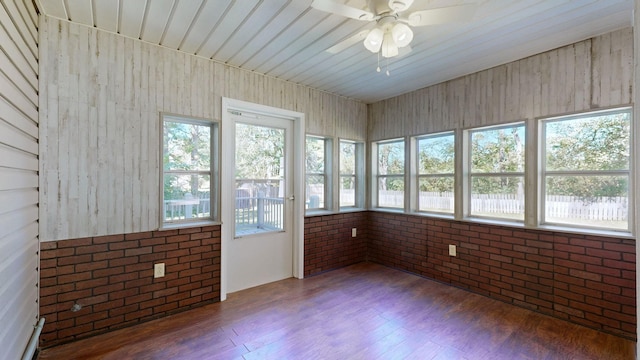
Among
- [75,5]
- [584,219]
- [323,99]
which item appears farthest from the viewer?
[323,99]

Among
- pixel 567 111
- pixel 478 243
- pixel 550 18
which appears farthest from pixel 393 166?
pixel 550 18

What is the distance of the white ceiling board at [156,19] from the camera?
1949mm

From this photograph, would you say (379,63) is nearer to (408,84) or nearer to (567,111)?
(408,84)

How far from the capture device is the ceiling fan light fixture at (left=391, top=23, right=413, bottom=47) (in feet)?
5.61

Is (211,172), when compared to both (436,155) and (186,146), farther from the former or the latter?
(436,155)

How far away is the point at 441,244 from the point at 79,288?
379cm

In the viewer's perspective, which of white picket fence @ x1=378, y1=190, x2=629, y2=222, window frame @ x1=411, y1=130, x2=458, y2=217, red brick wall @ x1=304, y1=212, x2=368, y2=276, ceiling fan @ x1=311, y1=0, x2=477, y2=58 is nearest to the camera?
ceiling fan @ x1=311, y1=0, x2=477, y2=58

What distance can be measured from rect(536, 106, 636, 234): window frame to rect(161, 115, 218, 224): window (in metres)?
3.42

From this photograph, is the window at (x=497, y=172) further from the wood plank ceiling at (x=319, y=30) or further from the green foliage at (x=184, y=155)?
the green foliage at (x=184, y=155)

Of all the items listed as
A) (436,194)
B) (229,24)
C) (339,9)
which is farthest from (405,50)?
(436,194)

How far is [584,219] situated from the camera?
2541 millimetres

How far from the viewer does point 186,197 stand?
2.86 metres

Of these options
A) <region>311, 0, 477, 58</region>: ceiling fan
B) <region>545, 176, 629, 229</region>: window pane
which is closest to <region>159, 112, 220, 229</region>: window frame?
<region>311, 0, 477, 58</region>: ceiling fan

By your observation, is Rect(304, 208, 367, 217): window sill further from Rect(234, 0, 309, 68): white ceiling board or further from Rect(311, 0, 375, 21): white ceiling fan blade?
Rect(311, 0, 375, 21): white ceiling fan blade
